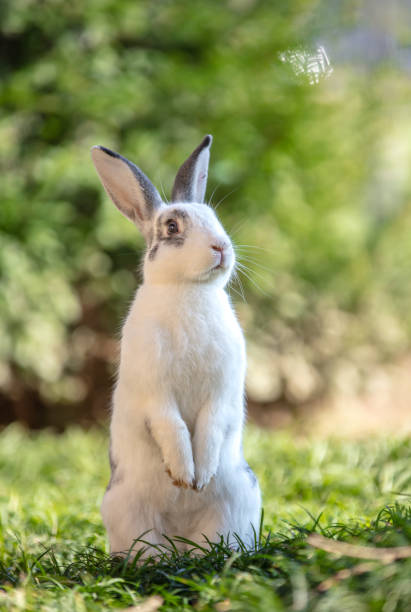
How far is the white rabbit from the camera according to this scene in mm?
2514

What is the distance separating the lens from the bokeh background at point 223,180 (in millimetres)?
6605

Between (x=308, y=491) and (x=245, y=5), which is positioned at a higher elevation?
(x=245, y=5)

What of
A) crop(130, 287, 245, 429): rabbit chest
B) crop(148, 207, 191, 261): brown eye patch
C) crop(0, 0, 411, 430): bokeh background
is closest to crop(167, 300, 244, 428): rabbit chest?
crop(130, 287, 245, 429): rabbit chest

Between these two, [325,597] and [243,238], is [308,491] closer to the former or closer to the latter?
[325,597]

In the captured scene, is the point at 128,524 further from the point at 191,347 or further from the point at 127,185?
the point at 127,185

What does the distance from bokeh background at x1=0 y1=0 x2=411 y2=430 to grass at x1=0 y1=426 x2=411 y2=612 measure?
2.44m

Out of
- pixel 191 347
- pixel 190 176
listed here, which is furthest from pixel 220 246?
pixel 190 176

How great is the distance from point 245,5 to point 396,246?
3.34 metres

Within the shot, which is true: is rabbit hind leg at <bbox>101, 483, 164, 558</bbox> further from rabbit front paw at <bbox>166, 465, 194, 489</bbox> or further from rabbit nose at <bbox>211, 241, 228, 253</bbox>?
rabbit nose at <bbox>211, 241, 228, 253</bbox>

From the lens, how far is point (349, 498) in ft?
12.4

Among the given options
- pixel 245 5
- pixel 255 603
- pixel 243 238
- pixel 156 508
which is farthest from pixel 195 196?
pixel 245 5

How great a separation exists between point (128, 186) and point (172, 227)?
320 millimetres

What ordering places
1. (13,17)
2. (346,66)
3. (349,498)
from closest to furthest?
(349,498) < (13,17) < (346,66)

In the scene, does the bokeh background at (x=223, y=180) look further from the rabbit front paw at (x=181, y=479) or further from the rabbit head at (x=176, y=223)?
the rabbit front paw at (x=181, y=479)
